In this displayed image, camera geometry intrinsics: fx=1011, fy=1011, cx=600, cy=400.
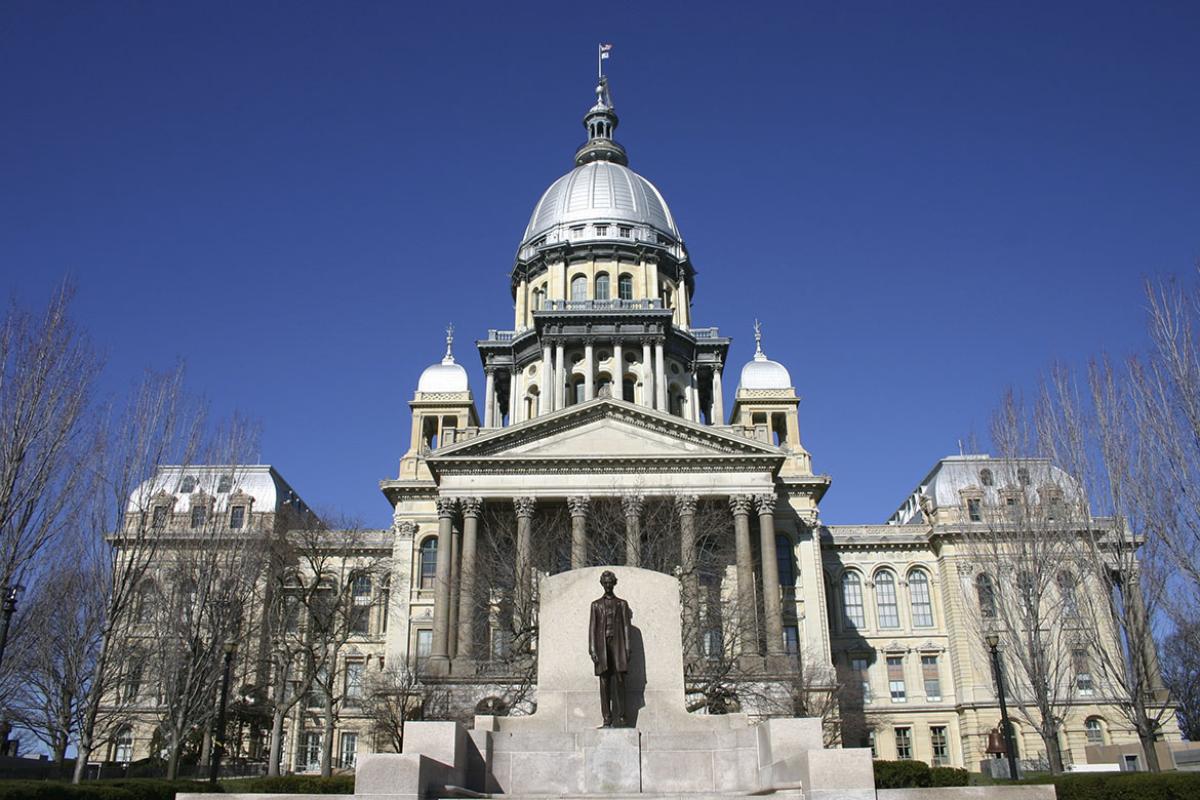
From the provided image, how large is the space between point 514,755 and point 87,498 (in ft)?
60.2

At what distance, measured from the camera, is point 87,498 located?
90.3ft

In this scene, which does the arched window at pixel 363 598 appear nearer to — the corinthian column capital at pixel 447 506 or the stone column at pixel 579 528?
the corinthian column capital at pixel 447 506

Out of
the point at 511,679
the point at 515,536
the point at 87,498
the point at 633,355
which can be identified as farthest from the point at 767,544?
the point at 87,498

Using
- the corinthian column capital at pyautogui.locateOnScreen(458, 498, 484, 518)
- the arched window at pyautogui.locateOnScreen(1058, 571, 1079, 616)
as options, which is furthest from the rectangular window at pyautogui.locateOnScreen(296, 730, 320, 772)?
the arched window at pyautogui.locateOnScreen(1058, 571, 1079, 616)

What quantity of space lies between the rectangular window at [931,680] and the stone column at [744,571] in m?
16.7

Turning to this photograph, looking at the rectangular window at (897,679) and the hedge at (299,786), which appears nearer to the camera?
the hedge at (299,786)

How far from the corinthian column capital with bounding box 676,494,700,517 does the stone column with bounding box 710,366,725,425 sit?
1857 cm

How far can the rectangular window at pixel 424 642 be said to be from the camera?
2037 inches

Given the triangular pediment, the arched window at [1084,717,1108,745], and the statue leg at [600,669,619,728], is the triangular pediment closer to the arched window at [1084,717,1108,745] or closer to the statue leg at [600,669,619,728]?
the arched window at [1084,717,1108,745]

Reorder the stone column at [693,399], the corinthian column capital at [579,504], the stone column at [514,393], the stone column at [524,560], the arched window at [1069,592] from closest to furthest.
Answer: the arched window at [1069,592]
the stone column at [524,560]
the corinthian column capital at [579,504]
the stone column at [693,399]
the stone column at [514,393]

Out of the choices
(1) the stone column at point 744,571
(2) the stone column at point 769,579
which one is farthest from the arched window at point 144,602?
(2) the stone column at point 769,579

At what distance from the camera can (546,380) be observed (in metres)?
63.8

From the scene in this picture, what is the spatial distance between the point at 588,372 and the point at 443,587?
69.8 ft

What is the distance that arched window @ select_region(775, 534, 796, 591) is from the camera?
54.2 meters
